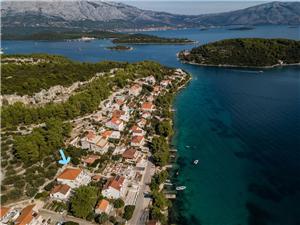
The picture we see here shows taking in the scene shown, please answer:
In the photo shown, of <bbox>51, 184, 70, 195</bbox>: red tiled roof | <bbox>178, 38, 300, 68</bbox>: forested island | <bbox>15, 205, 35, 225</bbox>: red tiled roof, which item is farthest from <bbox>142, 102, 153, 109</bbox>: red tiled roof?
<bbox>178, 38, 300, 68</bbox>: forested island

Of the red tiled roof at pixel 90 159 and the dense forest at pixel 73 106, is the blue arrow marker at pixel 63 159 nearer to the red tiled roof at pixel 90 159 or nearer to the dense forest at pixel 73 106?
the red tiled roof at pixel 90 159

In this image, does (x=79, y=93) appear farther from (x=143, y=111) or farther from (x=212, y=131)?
(x=212, y=131)

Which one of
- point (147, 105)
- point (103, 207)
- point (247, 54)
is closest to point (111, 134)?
point (147, 105)

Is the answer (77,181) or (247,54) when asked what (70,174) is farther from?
(247,54)

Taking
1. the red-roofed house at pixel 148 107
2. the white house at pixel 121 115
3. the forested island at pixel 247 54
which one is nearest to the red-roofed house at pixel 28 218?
the white house at pixel 121 115

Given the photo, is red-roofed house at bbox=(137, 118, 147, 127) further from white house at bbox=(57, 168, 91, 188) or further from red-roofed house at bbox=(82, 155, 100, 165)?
white house at bbox=(57, 168, 91, 188)

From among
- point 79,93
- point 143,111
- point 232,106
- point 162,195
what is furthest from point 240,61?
point 162,195
